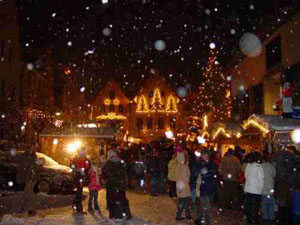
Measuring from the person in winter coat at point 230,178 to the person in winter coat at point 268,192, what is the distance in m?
2.11

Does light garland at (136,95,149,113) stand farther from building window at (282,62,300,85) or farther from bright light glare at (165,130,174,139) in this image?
building window at (282,62,300,85)

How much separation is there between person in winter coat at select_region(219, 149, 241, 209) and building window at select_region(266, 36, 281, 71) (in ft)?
41.0

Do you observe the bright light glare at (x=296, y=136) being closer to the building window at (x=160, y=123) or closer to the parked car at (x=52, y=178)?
the parked car at (x=52, y=178)

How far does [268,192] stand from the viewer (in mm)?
11164

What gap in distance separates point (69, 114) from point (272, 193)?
35790 millimetres

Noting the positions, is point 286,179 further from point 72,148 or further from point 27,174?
point 72,148

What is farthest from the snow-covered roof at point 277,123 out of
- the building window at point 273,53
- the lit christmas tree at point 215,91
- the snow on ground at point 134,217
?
the lit christmas tree at point 215,91

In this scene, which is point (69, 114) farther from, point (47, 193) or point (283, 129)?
point (283, 129)

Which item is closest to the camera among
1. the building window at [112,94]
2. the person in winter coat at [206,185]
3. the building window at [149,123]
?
the person in winter coat at [206,185]

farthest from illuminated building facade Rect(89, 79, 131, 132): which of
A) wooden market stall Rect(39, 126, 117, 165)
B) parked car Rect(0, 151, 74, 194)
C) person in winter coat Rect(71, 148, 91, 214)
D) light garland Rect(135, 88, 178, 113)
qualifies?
person in winter coat Rect(71, 148, 91, 214)

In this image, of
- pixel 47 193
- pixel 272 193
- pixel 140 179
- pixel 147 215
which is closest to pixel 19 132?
pixel 140 179

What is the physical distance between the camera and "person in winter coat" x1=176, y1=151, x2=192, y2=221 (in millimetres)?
11031

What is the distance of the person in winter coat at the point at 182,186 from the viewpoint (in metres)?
11.0

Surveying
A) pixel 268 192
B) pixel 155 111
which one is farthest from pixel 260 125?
pixel 155 111
